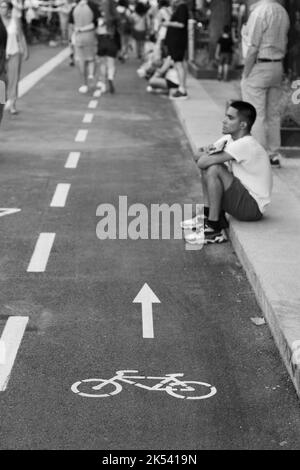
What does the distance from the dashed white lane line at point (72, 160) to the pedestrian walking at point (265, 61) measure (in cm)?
236

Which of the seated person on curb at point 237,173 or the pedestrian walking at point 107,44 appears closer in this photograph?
the seated person on curb at point 237,173

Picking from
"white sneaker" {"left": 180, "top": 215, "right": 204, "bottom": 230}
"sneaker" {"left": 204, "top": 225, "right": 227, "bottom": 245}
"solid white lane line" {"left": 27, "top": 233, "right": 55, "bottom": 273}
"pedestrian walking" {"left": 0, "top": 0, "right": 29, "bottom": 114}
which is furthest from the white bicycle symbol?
"pedestrian walking" {"left": 0, "top": 0, "right": 29, "bottom": 114}

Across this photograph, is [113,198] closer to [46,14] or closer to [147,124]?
[147,124]

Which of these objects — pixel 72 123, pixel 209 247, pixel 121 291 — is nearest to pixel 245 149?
pixel 209 247

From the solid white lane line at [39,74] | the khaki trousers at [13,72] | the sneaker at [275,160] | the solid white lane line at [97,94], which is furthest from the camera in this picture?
the solid white lane line at [39,74]

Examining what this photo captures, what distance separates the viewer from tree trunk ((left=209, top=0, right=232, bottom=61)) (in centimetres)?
2406

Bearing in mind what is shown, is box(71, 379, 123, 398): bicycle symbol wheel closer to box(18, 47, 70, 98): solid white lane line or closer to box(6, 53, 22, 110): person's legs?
box(6, 53, 22, 110): person's legs

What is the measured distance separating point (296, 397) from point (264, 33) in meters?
6.44

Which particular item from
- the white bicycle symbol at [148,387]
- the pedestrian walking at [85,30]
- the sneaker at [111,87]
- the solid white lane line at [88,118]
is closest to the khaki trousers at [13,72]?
the solid white lane line at [88,118]

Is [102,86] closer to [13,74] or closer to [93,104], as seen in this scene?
[93,104]

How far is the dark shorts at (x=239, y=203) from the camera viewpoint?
8172 mm

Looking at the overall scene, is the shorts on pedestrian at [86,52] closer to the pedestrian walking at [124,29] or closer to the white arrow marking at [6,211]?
the pedestrian walking at [124,29]

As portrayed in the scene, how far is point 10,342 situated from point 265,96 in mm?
6094

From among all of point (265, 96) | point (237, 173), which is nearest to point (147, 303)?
point (237, 173)
